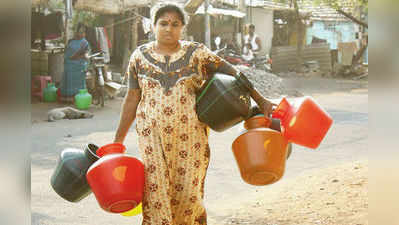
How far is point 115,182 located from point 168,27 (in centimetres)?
82

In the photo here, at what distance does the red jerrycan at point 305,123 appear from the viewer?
99.0 inches

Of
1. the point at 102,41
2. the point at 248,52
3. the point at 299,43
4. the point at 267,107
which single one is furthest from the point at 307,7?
the point at 267,107

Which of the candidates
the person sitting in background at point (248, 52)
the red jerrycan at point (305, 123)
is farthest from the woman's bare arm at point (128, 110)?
the person sitting in background at point (248, 52)

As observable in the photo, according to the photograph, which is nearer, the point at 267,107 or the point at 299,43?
the point at 267,107

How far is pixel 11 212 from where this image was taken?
130 centimetres

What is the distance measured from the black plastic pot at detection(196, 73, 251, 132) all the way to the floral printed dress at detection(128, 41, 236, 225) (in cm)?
6

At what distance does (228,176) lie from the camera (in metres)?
5.05

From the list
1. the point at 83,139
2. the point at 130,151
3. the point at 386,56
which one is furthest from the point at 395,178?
the point at 83,139

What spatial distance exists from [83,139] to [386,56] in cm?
582

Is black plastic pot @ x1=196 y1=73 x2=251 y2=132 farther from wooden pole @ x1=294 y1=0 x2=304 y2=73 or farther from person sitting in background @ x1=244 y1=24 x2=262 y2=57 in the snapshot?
wooden pole @ x1=294 y1=0 x2=304 y2=73

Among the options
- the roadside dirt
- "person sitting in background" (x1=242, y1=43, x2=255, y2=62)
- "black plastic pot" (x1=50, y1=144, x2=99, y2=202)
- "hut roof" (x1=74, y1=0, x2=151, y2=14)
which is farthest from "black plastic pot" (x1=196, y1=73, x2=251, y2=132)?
"person sitting in background" (x1=242, y1=43, x2=255, y2=62)

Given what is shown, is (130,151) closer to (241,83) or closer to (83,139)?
(83,139)

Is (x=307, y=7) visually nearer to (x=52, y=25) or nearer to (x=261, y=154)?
(x=52, y=25)

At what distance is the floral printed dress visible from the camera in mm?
2543
